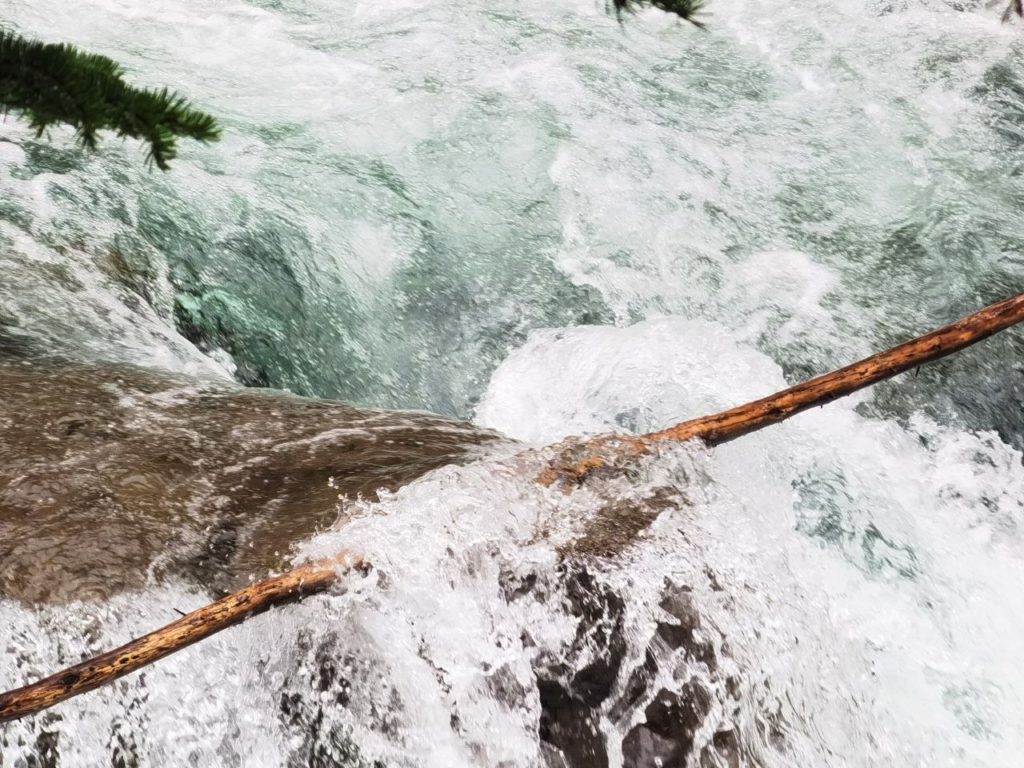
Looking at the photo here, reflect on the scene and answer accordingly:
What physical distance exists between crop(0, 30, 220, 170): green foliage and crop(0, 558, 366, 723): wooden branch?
130 cm

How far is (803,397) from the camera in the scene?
320cm

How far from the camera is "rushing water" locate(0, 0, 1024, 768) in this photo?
276 centimetres

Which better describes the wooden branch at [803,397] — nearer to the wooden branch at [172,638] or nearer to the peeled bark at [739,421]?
the peeled bark at [739,421]

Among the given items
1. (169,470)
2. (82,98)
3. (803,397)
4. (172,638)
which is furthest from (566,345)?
(82,98)

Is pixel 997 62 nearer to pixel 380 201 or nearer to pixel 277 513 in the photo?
pixel 380 201

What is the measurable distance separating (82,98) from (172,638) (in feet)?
4.58

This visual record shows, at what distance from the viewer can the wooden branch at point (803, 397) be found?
3.15 meters

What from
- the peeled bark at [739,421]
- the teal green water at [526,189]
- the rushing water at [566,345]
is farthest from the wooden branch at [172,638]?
the teal green water at [526,189]

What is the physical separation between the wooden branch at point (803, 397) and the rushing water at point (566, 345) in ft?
0.32

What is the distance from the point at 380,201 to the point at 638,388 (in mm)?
2338

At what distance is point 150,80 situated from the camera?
6.88 metres

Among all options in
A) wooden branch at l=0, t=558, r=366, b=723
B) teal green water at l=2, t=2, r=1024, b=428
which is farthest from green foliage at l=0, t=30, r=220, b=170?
teal green water at l=2, t=2, r=1024, b=428

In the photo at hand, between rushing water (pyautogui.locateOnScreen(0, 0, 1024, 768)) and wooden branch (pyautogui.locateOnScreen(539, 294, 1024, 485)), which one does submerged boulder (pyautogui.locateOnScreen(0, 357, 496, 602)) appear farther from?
wooden branch (pyautogui.locateOnScreen(539, 294, 1024, 485))

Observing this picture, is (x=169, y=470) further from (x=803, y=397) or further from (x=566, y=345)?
(x=566, y=345)
